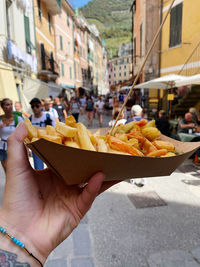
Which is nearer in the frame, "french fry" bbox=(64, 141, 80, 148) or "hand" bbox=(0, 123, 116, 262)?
"french fry" bbox=(64, 141, 80, 148)

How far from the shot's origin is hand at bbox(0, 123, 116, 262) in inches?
43.8

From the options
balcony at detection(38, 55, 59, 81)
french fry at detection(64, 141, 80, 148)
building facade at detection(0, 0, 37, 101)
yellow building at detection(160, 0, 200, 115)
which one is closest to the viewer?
french fry at detection(64, 141, 80, 148)

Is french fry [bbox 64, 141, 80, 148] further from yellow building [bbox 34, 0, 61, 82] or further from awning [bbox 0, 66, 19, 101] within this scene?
yellow building [bbox 34, 0, 61, 82]

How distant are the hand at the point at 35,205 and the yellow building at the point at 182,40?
38.4ft

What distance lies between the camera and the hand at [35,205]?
1113 mm

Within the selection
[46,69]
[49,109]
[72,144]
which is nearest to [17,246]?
[72,144]

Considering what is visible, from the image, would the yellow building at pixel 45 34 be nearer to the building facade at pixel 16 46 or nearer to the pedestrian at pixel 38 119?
the building facade at pixel 16 46

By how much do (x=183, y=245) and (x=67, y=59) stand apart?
25982mm

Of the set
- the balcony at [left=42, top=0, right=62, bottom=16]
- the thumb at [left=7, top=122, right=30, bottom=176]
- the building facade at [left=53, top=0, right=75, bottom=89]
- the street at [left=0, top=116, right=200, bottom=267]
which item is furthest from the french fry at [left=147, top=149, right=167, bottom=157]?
the building facade at [left=53, top=0, right=75, bottom=89]

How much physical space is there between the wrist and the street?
1.56m

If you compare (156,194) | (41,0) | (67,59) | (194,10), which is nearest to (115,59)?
(67,59)

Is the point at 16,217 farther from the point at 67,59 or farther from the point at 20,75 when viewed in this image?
the point at 67,59

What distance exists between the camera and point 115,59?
9044cm

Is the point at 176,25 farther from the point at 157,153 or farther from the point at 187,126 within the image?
the point at 157,153
